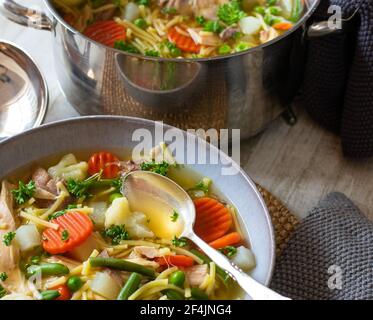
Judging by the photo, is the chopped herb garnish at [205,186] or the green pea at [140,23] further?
the green pea at [140,23]

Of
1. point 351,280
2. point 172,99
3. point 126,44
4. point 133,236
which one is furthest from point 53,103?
point 351,280

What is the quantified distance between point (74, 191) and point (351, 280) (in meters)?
0.91

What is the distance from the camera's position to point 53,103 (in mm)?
2711

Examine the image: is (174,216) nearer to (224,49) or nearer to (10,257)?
(10,257)

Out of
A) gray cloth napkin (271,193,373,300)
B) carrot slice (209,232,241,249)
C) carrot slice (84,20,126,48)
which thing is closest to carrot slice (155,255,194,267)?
carrot slice (209,232,241,249)

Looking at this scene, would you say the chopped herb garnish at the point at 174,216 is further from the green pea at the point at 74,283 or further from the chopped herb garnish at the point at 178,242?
the green pea at the point at 74,283

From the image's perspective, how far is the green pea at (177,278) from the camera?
1.83m


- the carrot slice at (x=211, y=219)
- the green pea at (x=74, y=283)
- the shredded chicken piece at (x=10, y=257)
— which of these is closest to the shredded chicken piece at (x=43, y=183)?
the shredded chicken piece at (x=10, y=257)

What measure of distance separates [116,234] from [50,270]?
225mm

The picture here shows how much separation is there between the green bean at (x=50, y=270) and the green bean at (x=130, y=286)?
0.17 m

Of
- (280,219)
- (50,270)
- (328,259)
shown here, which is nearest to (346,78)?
(280,219)

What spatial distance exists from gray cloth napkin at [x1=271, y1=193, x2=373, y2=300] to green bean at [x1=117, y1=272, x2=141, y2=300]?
0.49 meters

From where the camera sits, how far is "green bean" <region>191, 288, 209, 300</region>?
185cm

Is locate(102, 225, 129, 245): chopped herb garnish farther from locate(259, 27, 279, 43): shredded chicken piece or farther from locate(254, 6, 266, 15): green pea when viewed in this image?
locate(254, 6, 266, 15): green pea
